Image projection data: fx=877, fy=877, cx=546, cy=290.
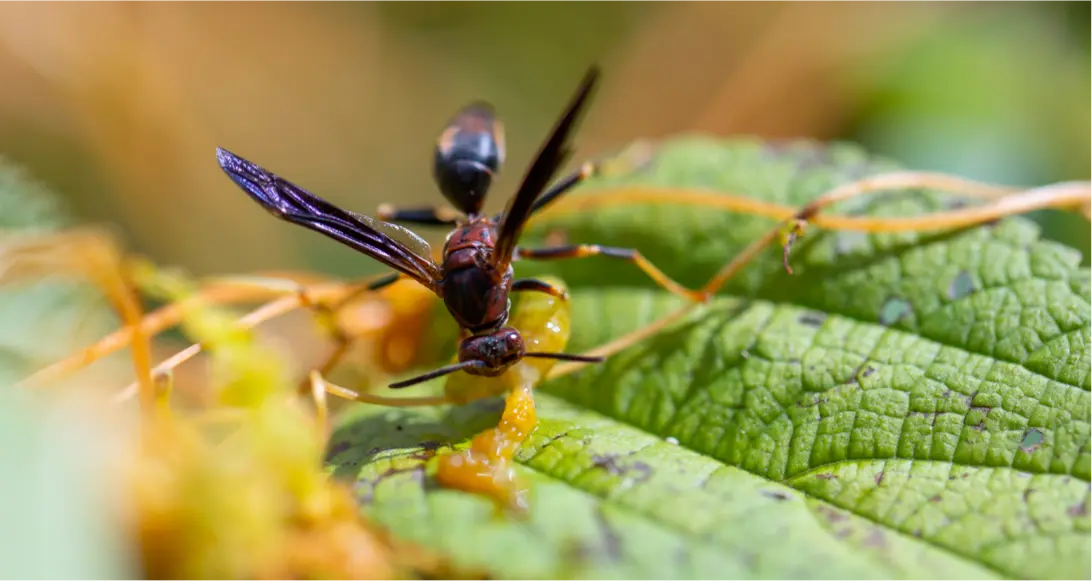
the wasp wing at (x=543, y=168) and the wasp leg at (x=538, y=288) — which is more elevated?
the wasp wing at (x=543, y=168)

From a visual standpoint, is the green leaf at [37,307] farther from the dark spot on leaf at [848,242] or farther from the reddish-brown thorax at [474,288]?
the dark spot on leaf at [848,242]

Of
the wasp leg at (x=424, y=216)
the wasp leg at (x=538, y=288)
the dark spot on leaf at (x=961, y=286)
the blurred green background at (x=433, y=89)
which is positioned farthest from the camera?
the blurred green background at (x=433, y=89)

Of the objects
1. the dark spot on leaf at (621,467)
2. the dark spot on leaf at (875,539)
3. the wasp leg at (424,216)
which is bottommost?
the dark spot on leaf at (875,539)

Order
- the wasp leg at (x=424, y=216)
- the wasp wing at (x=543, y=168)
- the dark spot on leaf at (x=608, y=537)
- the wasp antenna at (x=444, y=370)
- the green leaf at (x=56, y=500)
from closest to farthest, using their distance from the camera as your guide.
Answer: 1. the green leaf at (x=56, y=500)
2. the dark spot on leaf at (x=608, y=537)
3. the wasp wing at (x=543, y=168)
4. the wasp antenna at (x=444, y=370)
5. the wasp leg at (x=424, y=216)

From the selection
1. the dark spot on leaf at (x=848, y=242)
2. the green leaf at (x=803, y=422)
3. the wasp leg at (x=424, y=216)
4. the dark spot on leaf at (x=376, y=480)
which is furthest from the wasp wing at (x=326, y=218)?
the dark spot on leaf at (x=848, y=242)

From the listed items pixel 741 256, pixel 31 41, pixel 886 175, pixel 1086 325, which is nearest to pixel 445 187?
pixel 741 256

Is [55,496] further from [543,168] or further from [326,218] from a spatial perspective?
[543,168]

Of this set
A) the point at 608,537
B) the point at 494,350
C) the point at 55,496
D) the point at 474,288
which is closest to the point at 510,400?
the point at 494,350

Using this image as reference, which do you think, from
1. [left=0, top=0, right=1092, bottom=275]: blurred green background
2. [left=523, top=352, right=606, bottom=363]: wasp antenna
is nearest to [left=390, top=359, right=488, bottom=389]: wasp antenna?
[left=523, top=352, right=606, bottom=363]: wasp antenna
